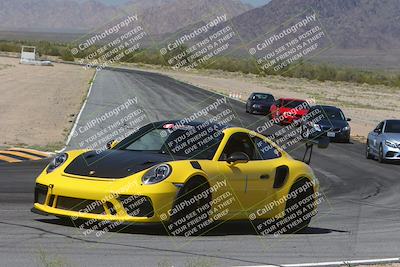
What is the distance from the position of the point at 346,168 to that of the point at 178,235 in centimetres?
1411

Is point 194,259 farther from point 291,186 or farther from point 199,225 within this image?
point 291,186

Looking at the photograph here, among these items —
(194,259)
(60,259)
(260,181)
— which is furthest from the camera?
(260,181)

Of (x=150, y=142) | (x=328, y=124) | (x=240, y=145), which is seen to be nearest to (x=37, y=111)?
(x=328, y=124)

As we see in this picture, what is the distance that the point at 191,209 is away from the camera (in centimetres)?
939

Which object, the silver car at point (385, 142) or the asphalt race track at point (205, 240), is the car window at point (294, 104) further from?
the asphalt race track at point (205, 240)

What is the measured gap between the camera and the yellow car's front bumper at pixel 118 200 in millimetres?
9078

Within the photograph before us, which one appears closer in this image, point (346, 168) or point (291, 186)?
point (291, 186)

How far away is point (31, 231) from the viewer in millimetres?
9172

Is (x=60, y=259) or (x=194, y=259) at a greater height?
(x=60, y=259)

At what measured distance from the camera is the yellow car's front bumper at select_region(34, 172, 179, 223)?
9.08 meters

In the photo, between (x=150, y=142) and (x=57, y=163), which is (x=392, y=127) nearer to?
(x=150, y=142)

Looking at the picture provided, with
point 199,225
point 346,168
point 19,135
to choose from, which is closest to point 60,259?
point 199,225

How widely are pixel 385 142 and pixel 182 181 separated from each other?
1717 centimetres

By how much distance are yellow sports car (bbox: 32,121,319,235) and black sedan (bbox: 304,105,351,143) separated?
22.2m
